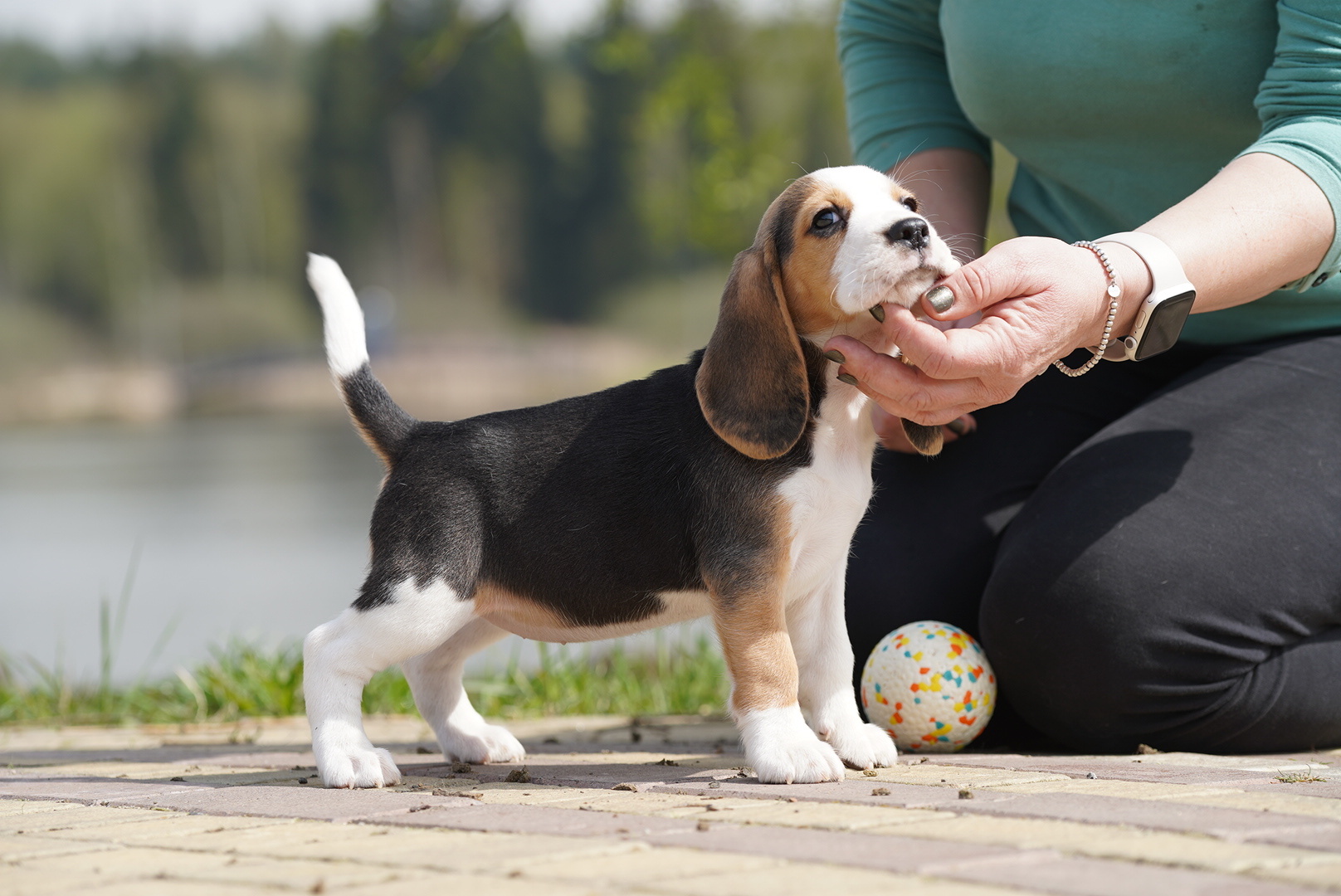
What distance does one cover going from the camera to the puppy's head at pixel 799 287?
2.85 m

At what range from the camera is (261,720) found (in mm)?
4539

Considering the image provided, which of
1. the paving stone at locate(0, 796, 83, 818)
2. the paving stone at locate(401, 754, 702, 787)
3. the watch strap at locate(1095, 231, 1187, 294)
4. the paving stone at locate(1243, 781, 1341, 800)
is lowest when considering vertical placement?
the paving stone at locate(1243, 781, 1341, 800)

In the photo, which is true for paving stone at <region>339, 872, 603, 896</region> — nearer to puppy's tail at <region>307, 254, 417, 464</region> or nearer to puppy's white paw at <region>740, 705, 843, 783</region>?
puppy's white paw at <region>740, 705, 843, 783</region>

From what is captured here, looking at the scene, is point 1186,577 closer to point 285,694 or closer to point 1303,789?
point 1303,789

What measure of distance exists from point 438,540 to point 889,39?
7.90ft

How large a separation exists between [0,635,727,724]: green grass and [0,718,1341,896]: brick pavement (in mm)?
1358

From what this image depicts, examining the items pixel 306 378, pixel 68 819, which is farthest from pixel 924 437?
pixel 306 378

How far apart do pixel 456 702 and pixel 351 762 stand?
536 millimetres

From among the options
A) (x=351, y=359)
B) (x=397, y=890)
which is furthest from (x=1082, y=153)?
(x=397, y=890)

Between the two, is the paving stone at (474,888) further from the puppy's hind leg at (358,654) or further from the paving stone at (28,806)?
the paving stone at (28,806)

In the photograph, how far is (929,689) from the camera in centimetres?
333

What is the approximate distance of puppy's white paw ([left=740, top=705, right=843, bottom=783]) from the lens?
2777 millimetres

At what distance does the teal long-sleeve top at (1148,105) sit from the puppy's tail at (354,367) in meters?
1.75

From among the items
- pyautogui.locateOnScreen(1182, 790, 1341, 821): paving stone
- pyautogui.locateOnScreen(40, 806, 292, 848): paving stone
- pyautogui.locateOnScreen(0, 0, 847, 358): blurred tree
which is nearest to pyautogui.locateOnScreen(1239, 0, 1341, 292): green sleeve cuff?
pyautogui.locateOnScreen(1182, 790, 1341, 821): paving stone
